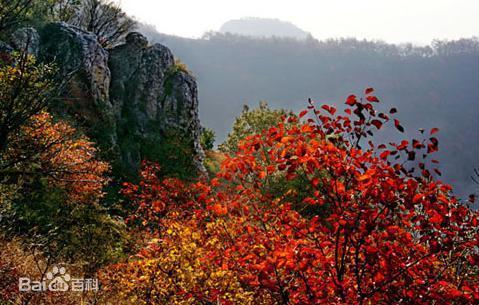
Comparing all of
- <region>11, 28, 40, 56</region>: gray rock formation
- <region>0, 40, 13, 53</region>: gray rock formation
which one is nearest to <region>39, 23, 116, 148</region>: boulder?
<region>11, 28, 40, 56</region>: gray rock formation

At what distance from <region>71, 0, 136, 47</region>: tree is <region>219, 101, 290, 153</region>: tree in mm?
19242

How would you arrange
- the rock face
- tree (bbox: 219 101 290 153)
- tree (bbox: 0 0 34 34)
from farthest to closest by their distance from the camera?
tree (bbox: 219 101 290 153), the rock face, tree (bbox: 0 0 34 34)

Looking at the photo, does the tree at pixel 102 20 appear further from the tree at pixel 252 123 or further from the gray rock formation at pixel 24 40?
the tree at pixel 252 123

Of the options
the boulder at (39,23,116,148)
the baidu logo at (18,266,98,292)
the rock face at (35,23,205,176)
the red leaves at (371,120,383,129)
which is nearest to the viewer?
the red leaves at (371,120,383,129)

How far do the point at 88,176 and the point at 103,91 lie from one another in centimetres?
1132

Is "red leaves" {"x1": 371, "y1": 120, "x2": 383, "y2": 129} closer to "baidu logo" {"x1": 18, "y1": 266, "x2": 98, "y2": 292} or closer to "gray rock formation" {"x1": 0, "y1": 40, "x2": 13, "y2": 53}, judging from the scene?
"baidu logo" {"x1": 18, "y1": 266, "x2": 98, "y2": 292}

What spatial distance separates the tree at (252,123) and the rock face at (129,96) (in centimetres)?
1759

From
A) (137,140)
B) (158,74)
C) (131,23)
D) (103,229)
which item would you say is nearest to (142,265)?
(103,229)

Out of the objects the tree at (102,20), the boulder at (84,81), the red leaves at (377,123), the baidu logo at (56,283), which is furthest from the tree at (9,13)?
the tree at (102,20)

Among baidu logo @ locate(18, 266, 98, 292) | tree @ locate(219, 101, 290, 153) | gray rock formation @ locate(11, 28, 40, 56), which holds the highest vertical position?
gray rock formation @ locate(11, 28, 40, 56)

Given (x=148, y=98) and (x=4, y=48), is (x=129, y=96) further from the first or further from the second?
(x=4, y=48)

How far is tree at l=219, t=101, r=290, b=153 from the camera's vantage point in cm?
4606

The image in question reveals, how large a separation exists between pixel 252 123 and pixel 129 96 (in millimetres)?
24001

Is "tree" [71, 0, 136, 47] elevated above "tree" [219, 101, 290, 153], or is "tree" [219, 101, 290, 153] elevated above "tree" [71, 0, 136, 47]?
"tree" [71, 0, 136, 47]
